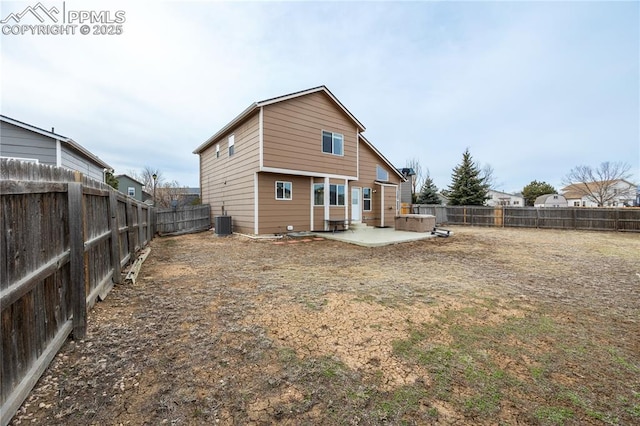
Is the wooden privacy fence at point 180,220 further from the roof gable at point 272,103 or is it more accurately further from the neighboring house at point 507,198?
the neighboring house at point 507,198

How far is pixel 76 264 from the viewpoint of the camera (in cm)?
252

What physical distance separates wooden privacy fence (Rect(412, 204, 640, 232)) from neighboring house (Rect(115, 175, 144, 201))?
96.0ft

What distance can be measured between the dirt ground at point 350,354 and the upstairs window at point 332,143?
857 centimetres

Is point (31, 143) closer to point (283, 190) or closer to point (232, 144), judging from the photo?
point (232, 144)

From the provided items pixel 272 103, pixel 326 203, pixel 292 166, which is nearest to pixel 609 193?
pixel 326 203

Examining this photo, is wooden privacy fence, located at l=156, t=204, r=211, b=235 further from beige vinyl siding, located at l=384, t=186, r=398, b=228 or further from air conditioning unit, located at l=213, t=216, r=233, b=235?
beige vinyl siding, located at l=384, t=186, r=398, b=228

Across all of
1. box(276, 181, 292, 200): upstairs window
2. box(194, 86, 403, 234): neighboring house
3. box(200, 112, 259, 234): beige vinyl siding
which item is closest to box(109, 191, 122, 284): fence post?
box(194, 86, 403, 234): neighboring house

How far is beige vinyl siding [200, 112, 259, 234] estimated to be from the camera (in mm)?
10891

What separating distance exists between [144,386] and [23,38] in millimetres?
8960

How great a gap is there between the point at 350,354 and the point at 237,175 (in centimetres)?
1101

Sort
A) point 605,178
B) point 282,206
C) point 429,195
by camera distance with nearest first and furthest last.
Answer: point 282,206, point 429,195, point 605,178

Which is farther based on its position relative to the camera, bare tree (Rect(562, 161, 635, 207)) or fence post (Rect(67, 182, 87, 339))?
bare tree (Rect(562, 161, 635, 207))

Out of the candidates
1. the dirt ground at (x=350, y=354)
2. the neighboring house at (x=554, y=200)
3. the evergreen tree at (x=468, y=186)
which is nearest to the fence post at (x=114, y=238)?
the dirt ground at (x=350, y=354)

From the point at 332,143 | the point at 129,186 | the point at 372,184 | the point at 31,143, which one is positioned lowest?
the point at 372,184
